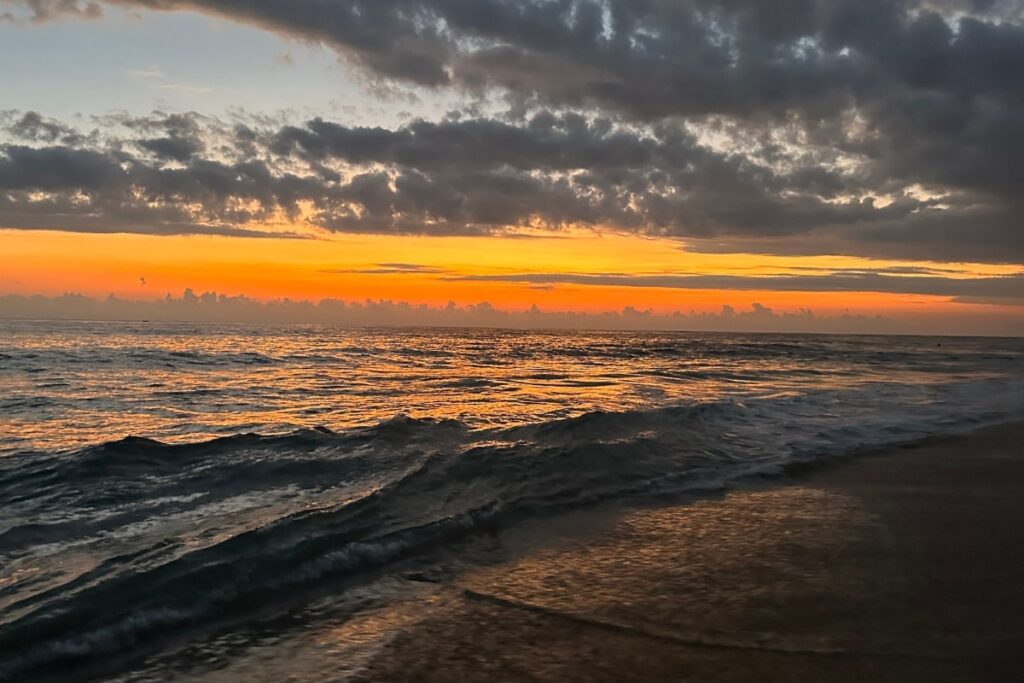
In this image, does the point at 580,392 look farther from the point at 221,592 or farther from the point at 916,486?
the point at 221,592

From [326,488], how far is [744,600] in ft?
20.6

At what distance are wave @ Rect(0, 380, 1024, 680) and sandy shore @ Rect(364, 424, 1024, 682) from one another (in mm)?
1442

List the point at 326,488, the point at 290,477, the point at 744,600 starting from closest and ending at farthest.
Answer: the point at 744,600
the point at 326,488
the point at 290,477

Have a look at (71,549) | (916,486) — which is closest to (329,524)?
(71,549)

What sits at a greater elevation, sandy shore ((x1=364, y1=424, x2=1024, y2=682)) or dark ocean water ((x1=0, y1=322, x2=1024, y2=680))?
sandy shore ((x1=364, y1=424, x2=1024, y2=682))

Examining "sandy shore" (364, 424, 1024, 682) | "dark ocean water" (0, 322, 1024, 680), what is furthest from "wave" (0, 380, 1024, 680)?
"sandy shore" (364, 424, 1024, 682)

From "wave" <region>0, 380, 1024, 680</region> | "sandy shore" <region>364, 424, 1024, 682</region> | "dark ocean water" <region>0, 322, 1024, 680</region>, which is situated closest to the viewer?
"sandy shore" <region>364, 424, 1024, 682</region>

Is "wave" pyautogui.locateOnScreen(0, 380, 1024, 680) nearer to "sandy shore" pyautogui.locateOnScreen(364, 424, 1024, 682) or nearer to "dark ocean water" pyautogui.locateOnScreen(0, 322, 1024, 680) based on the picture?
"dark ocean water" pyautogui.locateOnScreen(0, 322, 1024, 680)

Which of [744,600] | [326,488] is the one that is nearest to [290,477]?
[326,488]

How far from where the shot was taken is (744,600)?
611 centimetres

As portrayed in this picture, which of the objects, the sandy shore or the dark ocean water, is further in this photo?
the dark ocean water

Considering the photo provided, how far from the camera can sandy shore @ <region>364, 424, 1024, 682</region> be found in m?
4.91

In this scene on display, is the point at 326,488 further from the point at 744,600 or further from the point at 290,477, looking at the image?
the point at 744,600

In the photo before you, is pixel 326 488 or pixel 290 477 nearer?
pixel 326 488
